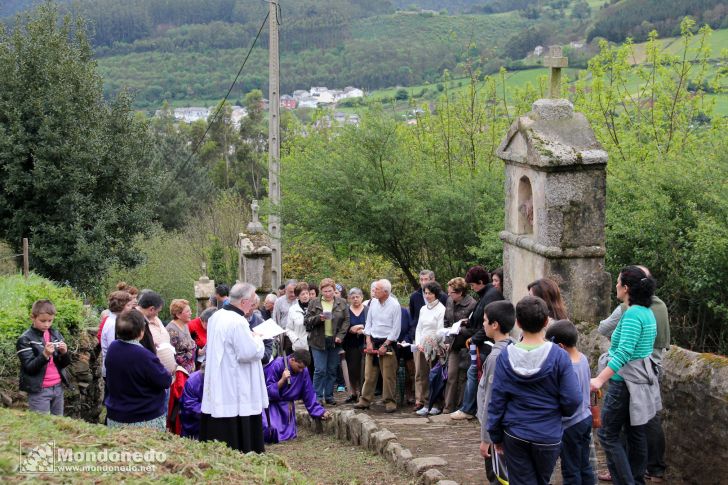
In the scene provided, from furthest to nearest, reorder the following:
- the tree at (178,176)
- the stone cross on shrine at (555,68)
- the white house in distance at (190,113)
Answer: the white house in distance at (190,113) < the tree at (178,176) < the stone cross on shrine at (555,68)

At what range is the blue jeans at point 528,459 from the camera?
5.82 metres

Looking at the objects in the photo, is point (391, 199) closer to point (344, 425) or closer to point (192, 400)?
point (344, 425)

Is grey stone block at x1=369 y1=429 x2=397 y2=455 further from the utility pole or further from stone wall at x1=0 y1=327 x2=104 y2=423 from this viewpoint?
the utility pole

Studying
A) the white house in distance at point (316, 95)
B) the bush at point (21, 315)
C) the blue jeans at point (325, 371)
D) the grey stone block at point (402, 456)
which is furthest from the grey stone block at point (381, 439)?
the white house in distance at point (316, 95)

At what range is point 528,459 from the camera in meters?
5.88

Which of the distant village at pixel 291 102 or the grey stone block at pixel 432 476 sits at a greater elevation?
the distant village at pixel 291 102

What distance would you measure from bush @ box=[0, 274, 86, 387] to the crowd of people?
0.44 meters

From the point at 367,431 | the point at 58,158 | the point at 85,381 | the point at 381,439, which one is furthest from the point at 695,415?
the point at 58,158

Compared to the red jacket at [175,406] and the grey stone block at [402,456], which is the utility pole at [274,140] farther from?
the grey stone block at [402,456]

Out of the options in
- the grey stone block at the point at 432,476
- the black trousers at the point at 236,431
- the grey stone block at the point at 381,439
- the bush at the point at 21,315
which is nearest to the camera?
the grey stone block at the point at 432,476

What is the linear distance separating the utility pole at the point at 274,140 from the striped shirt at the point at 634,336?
13.1 meters

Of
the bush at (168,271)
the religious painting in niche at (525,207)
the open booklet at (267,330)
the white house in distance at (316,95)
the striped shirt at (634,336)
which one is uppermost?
the white house in distance at (316,95)

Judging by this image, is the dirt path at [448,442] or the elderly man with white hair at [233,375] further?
the elderly man with white hair at [233,375]

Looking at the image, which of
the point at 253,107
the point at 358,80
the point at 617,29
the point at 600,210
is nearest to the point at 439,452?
the point at 600,210
